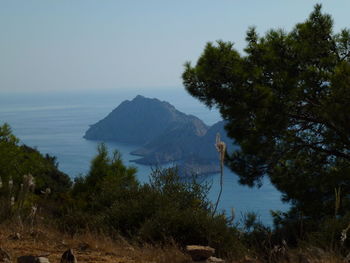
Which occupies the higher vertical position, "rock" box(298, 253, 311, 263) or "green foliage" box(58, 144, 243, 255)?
"rock" box(298, 253, 311, 263)

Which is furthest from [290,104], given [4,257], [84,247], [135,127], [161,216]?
[135,127]

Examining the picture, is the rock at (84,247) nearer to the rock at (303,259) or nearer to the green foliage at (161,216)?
the green foliage at (161,216)

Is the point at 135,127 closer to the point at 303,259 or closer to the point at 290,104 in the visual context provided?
the point at 290,104

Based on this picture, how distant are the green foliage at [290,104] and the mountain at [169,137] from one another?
60657mm

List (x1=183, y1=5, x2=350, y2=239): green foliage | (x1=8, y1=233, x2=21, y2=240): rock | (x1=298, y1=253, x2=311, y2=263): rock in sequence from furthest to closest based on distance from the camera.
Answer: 1. (x1=183, y1=5, x2=350, y2=239): green foliage
2. (x1=8, y1=233, x2=21, y2=240): rock
3. (x1=298, y1=253, x2=311, y2=263): rock

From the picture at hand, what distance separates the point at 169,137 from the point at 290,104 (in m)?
140

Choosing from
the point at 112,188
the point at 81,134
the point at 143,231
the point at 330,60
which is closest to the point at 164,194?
the point at 143,231

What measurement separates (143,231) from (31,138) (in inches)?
6301

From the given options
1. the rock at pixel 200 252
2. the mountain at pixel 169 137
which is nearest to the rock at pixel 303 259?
the rock at pixel 200 252

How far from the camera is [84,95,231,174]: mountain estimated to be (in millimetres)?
121631

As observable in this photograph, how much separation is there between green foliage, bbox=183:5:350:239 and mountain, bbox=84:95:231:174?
60657mm

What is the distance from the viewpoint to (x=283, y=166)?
15.1 m

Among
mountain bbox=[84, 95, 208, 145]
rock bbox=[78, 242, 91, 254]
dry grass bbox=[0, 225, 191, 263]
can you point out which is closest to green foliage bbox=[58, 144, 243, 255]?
dry grass bbox=[0, 225, 191, 263]

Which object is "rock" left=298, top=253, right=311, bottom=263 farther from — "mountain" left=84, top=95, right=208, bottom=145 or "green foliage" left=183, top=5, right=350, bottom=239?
"mountain" left=84, top=95, right=208, bottom=145
